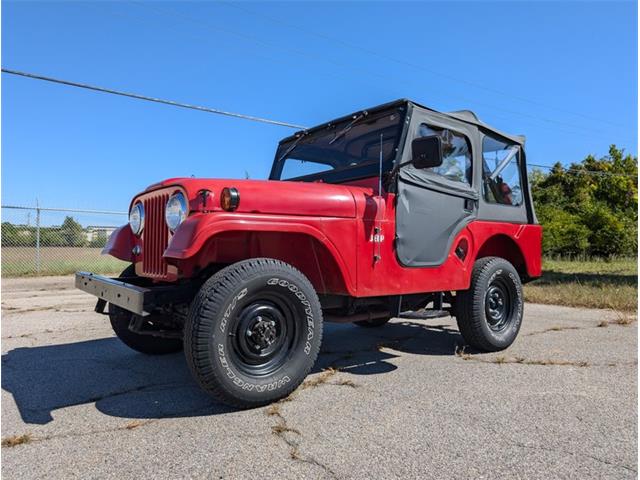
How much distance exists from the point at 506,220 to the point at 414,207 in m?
1.45

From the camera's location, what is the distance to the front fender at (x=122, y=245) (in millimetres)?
3980

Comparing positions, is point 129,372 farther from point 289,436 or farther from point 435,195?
point 435,195

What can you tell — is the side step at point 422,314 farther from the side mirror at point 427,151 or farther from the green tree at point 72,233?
the green tree at point 72,233

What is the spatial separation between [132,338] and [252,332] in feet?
5.42

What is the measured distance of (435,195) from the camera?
411 centimetres

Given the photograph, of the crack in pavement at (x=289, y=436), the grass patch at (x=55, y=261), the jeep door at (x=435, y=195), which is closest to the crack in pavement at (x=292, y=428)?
the crack in pavement at (x=289, y=436)

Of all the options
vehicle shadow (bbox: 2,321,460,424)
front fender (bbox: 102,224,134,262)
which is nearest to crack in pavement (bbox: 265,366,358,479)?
vehicle shadow (bbox: 2,321,460,424)

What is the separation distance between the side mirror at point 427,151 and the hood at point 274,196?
1.80 feet

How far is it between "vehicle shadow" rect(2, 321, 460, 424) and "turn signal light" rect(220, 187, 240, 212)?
4.03 feet

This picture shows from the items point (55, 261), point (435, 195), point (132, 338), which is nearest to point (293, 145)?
point (435, 195)

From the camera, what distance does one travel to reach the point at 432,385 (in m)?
3.36

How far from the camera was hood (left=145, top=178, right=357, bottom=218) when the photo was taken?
2922 mm

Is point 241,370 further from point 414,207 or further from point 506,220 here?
point 506,220

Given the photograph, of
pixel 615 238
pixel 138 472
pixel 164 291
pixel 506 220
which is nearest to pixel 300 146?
pixel 506 220
